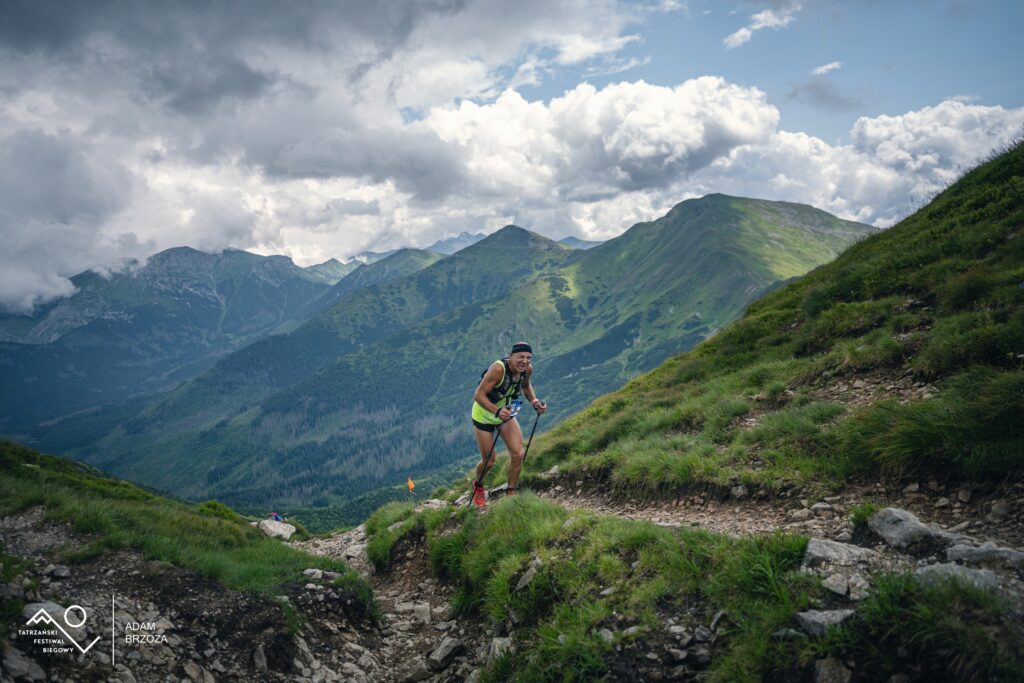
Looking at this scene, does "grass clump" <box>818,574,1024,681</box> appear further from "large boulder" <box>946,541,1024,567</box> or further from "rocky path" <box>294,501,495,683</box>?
"rocky path" <box>294,501,495,683</box>

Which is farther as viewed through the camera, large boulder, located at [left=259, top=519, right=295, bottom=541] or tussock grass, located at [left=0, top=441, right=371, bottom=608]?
large boulder, located at [left=259, top=519, right=295, bottom=541]

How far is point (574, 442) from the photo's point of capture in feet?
54.9

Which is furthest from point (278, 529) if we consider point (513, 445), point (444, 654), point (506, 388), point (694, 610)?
point (694, 610)

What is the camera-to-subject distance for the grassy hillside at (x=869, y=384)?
7234mm

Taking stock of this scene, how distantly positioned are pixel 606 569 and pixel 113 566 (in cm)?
862

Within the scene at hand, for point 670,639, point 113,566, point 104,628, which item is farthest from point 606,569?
point 113,566

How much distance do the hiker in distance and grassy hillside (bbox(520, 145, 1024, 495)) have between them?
9.12ft

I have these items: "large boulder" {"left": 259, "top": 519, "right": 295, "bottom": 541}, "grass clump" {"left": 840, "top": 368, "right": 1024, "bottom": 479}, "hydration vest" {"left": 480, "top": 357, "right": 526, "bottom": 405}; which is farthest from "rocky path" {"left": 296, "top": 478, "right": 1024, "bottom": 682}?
"large boulder" {"left": 259, "top": 519, "right": 295, "bottom": 541}

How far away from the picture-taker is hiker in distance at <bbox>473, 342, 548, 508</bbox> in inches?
452

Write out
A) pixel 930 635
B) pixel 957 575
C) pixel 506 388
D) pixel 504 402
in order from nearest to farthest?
1. pixel 930 635
2. pixel 957 575
3. pixel 504 402
4. pixel 506 388

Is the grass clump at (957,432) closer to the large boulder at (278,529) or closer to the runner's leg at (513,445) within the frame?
the runner's leg at (513,445)

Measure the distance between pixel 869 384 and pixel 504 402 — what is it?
8292 mm

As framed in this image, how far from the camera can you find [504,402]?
460 inches

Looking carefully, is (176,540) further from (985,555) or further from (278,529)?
(278,529)
